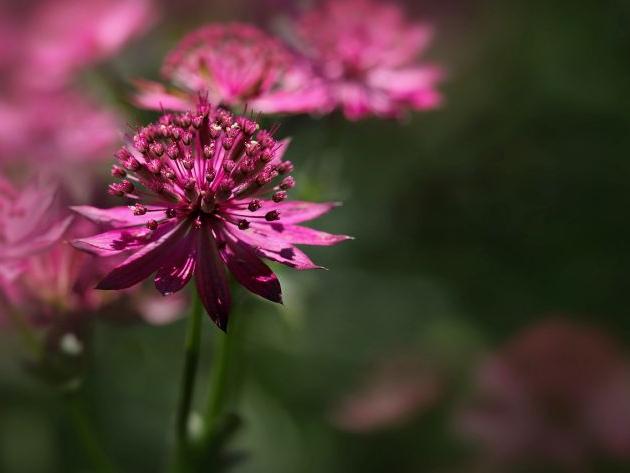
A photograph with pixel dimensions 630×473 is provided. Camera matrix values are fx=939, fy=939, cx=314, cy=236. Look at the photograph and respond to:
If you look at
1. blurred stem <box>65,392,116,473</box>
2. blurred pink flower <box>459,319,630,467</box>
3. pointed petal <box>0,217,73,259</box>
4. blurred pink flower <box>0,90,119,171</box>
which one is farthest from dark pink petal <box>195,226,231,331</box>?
blurred pink flower <box>459,319,630,467</box>

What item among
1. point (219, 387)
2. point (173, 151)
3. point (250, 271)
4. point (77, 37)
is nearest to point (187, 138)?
point (173, 151)

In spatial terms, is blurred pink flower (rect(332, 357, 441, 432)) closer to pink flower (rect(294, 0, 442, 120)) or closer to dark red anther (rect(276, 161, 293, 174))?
pink flower (rect(294, 0, 442, 120))

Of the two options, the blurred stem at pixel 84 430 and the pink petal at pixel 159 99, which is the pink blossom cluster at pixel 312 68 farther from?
the blurred stem at pixel 84 430

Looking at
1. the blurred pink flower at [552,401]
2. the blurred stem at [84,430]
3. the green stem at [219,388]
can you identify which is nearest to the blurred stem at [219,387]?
the green stem at [219,388]

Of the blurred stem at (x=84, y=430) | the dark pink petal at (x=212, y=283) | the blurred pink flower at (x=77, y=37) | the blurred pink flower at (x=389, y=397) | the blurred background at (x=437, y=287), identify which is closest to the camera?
the dark pink petal at (x=212, y=283)

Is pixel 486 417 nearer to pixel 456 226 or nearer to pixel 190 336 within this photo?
pixel 456 226

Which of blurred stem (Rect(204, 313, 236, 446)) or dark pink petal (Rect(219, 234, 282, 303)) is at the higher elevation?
dark pink petal (Rect(219, 234, 282, 303))

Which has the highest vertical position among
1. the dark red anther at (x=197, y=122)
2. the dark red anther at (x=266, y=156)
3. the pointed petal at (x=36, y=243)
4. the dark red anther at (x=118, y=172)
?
the dark red anther at (x=197, y=122)
